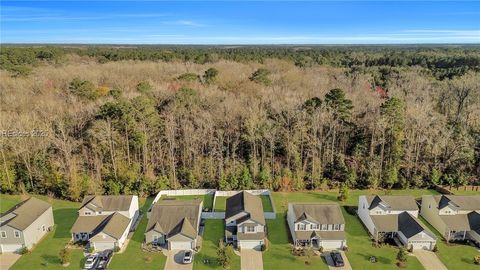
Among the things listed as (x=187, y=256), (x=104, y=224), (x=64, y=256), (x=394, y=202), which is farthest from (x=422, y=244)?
(x=64, y=256)

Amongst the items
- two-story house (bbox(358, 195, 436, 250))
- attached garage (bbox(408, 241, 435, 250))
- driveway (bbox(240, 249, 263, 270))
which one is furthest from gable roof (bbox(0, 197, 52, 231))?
attached garage (bbox(408, 241, 435, 250))

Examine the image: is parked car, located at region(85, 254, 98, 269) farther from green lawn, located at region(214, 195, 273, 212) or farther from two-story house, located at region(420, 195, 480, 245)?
two-story house, located at region(420, 195, 480, 245)

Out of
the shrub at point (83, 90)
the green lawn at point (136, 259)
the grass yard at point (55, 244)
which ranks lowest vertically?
the green lawn at point (136, 259)

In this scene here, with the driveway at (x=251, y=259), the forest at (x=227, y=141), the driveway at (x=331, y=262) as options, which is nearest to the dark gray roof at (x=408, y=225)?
the driveway at (x=331, y=262)

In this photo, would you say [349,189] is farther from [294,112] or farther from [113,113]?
[113,113]

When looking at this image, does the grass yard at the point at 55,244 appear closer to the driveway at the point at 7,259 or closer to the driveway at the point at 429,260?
the driveway at the point at 7,259

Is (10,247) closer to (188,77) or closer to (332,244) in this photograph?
(332,244)

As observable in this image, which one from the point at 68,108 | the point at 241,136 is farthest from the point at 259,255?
the point at 68,108
